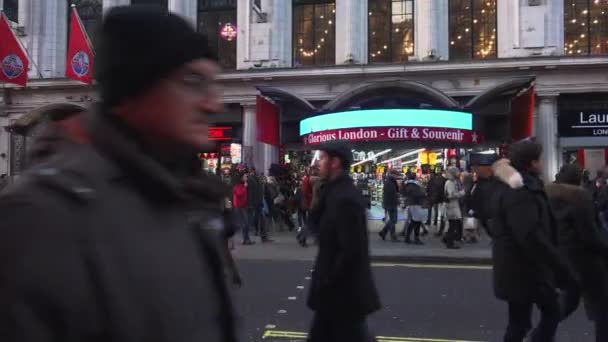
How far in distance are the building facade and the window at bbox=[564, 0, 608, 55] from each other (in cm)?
4

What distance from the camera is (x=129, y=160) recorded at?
1.07m

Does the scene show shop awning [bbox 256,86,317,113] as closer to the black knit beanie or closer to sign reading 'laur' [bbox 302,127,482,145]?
sign reading 'laur' [bbox 302,127,482,145]

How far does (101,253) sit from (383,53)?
765 inches

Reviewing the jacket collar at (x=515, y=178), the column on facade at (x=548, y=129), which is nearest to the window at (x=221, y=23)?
the column on facade at (x=548, y=129)

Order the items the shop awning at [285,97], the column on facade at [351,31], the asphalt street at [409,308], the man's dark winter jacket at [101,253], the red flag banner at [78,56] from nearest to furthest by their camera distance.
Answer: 1. the man's dark winter jacket at [101,253]
2. the asphalt street at [409,308]
3. the red flag banner at [78,56]
4. the shop awning at [285,97]
5. the column on facade at [351,31]

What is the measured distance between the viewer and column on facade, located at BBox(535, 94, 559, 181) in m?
17.5

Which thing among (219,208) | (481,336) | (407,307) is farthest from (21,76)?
(219,208)

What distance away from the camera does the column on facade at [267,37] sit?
19.4 meters

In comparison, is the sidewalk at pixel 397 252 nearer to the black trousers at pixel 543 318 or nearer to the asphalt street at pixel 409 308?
the asphalt street at pixel 409 308

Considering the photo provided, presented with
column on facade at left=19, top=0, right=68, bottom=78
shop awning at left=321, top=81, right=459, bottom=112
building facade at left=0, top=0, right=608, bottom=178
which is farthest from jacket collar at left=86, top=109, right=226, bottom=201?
column on facade at left=19, top=0, right=68, bottom=78

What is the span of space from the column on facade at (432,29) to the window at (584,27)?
4.20 m

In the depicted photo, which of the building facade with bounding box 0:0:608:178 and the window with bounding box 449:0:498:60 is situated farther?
the window with bounding box 449:0:498:60

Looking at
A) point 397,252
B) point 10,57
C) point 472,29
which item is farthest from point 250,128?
point 397,252

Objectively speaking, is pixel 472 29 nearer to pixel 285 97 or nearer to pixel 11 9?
pixel 285 97
